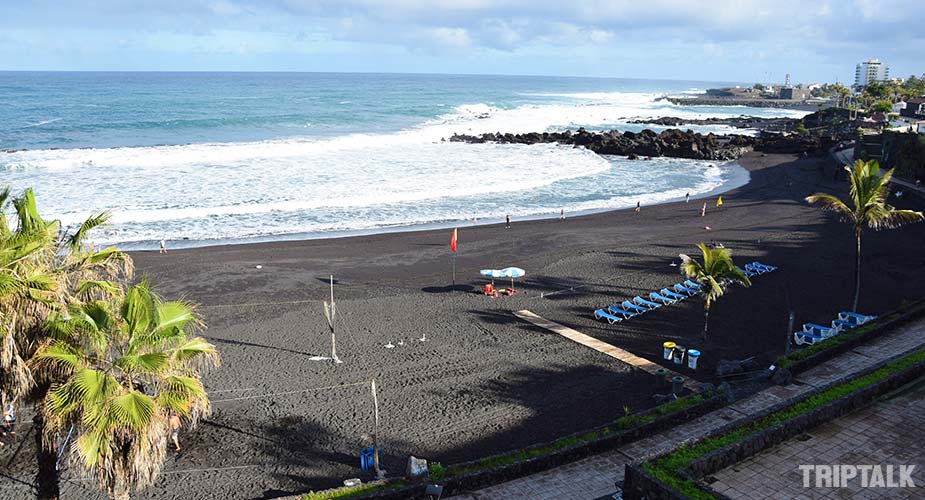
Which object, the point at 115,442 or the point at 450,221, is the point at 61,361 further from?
the point at 450,221

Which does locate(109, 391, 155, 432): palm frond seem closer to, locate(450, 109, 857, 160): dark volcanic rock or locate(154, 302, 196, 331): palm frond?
locate(154, 302, 196, 331): palm frond

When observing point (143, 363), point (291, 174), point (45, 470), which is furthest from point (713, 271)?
point (291, 174)

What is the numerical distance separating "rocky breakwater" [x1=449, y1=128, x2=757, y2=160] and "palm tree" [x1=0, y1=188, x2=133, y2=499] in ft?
173

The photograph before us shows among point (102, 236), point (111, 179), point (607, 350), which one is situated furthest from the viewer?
point (111, 179)

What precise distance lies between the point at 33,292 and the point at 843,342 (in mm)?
14664

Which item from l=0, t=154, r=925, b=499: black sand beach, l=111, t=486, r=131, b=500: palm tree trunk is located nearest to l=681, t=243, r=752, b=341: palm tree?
l=0, t=154, r=925, b=499: black sand beach

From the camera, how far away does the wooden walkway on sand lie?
14.7 metres

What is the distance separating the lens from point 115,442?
637cm

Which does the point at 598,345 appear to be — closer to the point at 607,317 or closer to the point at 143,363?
the point at 607,317

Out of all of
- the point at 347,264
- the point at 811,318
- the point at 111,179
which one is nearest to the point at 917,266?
the point at 811,318

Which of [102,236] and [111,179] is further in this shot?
[111,179]

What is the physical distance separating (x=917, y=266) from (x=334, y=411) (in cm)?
2190

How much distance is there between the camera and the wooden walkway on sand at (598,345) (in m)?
14.7

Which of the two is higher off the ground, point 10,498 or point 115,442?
point 115,442
